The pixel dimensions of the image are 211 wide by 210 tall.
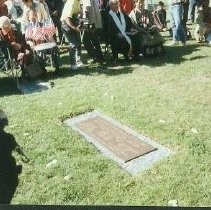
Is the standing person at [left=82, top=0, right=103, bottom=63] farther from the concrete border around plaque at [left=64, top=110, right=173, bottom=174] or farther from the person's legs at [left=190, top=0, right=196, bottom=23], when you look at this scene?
the person's legs at [left=190, top=0, right=196, bottom=23]

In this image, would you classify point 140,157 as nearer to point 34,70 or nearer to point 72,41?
point 34,70

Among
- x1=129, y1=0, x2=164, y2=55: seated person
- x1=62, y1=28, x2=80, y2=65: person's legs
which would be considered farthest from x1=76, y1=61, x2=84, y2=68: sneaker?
x1=129, y1=0, x2=164, y2=55: seated person

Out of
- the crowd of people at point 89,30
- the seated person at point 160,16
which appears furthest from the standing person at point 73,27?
the seated person at point 160,16

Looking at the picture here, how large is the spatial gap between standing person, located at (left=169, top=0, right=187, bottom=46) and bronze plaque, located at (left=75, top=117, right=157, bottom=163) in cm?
592

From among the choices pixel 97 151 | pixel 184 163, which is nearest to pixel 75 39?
pixel 97 151

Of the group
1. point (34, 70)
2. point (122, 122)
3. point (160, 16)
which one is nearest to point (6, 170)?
point (122, 122)

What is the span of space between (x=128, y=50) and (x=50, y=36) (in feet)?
6.61

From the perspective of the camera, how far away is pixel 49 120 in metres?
6.81

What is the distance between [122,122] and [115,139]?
0.62 m

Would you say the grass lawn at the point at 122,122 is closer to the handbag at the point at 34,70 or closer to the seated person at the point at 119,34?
the handbag at the point at 34,70

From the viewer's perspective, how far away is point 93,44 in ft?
34.8

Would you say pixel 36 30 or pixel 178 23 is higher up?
pixel 36 30

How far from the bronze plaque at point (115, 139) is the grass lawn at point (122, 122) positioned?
203 mm

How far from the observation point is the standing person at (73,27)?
32.2 feet
